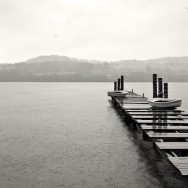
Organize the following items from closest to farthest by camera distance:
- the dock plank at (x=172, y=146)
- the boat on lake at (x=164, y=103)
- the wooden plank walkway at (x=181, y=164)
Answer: the wooden plank walkway at (x=181, y=164) < the dock plank at (x=172, y=146) < the boat on lake at (x=164, y=103)

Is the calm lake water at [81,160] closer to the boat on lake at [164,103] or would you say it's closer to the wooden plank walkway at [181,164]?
the wooden plank walkway at [181,164]

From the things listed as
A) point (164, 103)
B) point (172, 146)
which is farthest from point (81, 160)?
point (164, 103)

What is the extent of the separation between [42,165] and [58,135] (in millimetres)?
8509

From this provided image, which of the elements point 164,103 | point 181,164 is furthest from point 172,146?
point 164,103

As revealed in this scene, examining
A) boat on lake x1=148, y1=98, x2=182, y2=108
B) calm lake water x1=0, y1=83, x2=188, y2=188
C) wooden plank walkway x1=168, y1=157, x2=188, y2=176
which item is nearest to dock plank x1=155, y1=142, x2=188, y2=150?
calm lake water x1=0, y1=83, x2=188, y2=188

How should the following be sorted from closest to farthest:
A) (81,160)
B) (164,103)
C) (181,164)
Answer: (181,164), (81,160), (164,103)

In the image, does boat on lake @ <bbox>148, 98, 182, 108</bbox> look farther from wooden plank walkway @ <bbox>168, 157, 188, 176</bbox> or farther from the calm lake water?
wooden plank walkway @ <bbox>168, 157, 188, 176</bbox>

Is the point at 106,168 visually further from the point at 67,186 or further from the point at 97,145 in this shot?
the point at 97,145

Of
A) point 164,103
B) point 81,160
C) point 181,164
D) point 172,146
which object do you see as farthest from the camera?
point 164,103

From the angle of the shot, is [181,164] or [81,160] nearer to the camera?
[181,164]

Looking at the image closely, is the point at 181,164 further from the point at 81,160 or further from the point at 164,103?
the point at 164,103

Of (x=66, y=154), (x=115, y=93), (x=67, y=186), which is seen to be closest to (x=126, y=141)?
(x=66, y=154)

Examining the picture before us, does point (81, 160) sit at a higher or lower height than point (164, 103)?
lower

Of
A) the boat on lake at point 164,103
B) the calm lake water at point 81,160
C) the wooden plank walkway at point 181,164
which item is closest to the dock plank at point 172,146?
the calm lake water at point 81,160
